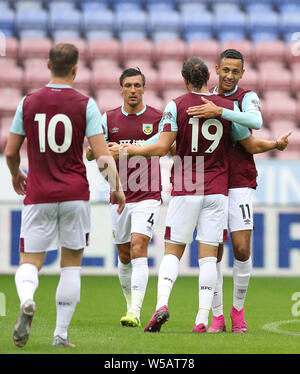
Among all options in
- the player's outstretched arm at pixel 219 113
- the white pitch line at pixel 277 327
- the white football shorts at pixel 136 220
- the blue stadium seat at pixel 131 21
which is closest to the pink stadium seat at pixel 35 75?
the blue stadium seat at pixel 131 21

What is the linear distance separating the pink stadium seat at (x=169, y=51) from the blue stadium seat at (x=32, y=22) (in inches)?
92.5

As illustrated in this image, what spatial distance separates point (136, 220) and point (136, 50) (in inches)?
391

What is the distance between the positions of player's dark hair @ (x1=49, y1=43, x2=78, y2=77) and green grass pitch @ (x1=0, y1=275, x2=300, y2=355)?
169cm

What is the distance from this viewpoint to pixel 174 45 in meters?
16.6

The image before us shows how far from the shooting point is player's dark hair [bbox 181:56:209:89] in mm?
5957

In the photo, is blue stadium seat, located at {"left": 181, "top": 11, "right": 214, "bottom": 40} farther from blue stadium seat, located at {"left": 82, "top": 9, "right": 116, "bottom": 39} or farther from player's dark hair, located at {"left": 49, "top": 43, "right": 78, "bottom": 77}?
player's dark hair, located at {"left": 49, "top": 43, "right": 78, "bottom": 77}

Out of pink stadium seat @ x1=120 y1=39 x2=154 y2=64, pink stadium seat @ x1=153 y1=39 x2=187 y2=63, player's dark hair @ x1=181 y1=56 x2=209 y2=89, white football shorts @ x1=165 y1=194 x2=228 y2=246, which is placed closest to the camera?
player's dark hair @ x1=181 y1=56 x2=209 y2=89

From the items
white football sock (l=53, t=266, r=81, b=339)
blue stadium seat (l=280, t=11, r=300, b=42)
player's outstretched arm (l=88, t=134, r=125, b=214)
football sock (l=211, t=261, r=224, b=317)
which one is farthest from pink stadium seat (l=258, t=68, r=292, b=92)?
white football sock (l=53, t=266, r=81, b=339)

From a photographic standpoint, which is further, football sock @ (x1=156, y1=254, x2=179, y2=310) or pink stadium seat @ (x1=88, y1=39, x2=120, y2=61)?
pink stadium seat @ (x1=88, y1=39, x2=120, y2=61)

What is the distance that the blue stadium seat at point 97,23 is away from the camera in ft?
56.0

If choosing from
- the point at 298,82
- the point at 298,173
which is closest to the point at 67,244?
the point at 298,173

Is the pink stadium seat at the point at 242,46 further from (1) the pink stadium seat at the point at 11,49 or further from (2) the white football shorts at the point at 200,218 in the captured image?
(2) the white football shorts at the point at 200,218
